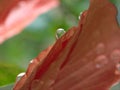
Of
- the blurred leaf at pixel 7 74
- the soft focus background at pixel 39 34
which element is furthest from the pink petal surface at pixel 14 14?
the soft focus background at pixel 39 34

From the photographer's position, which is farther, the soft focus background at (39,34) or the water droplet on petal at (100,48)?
the soft focus background at (39,34)

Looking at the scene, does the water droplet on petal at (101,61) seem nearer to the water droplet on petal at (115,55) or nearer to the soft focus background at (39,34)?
the water droplet on petal at (115,55)

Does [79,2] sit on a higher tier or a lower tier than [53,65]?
lower

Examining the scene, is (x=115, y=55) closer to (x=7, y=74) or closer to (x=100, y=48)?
(x=100, y=48)

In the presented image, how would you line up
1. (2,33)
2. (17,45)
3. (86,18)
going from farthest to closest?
(17,45)
(2,33)
(86,18)

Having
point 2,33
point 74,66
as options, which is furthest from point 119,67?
point 2,33

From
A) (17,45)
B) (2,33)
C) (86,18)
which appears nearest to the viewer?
(86,18)

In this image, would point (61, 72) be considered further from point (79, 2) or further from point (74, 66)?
point (79, 2)

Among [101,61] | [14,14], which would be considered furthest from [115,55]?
[14,14]
